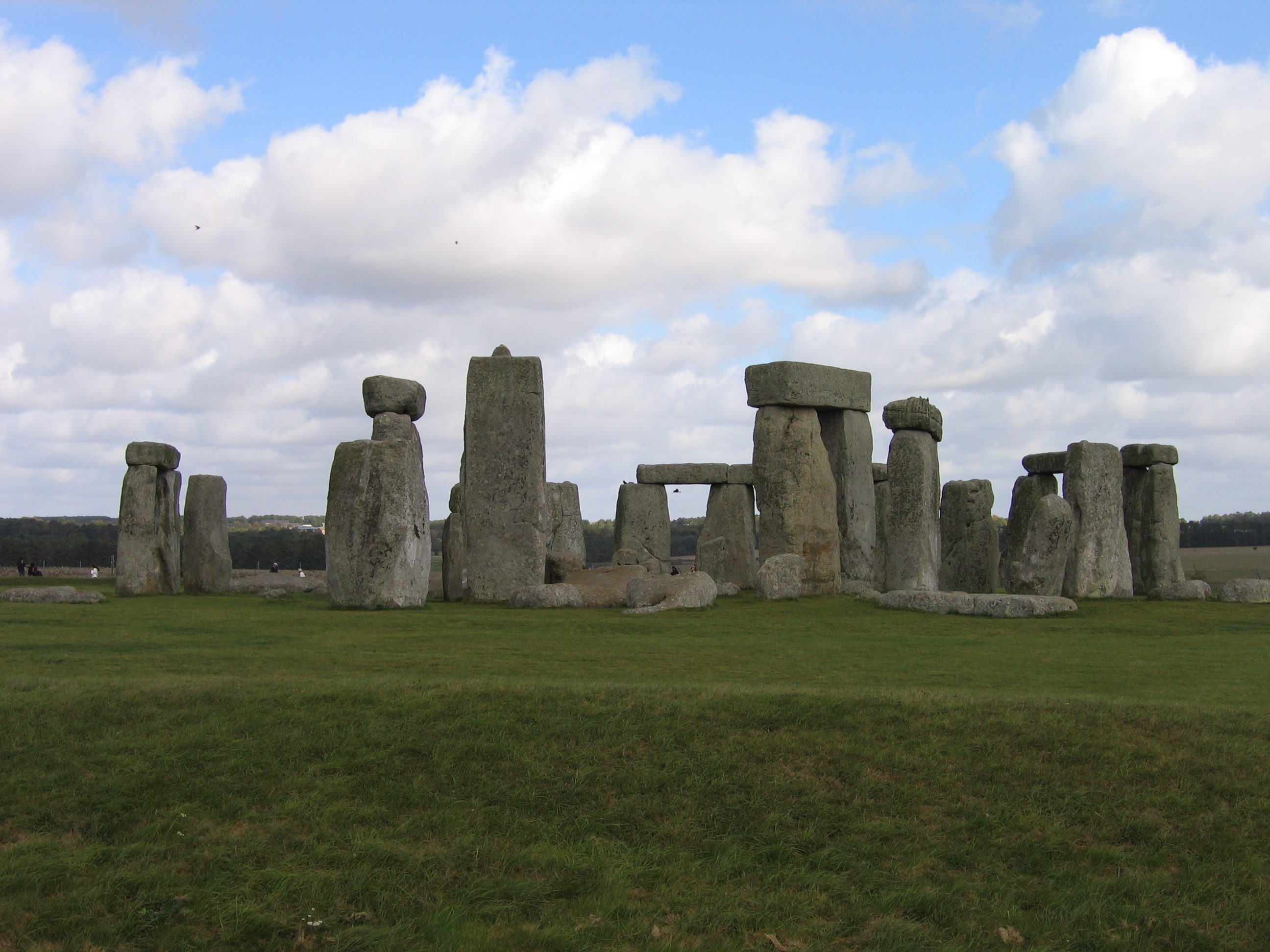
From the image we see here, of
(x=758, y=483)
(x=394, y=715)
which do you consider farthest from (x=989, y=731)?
(x=758, y=483)

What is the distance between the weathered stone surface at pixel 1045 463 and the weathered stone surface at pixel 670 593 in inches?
303

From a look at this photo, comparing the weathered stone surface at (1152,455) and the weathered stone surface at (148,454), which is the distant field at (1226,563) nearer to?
the weathered stone surface at (1152,455)

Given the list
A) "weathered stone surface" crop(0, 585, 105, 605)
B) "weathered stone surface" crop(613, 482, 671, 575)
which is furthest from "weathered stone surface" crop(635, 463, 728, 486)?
"weathered stone surface" crop(0, 585, 105, 605)

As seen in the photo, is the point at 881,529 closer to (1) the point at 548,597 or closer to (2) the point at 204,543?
(1) the point at 548,597

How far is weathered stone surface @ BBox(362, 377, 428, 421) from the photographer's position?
51.4 feet

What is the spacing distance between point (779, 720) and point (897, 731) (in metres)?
0.75

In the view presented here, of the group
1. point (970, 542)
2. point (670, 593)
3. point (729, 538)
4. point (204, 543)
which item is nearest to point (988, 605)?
point (670, 593)

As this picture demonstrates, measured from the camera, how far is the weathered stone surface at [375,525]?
580 inches

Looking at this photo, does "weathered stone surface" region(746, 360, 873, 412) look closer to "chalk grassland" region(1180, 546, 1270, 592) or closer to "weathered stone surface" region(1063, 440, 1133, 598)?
"weathered stone surface" region(1063, 440, 1133, 598)

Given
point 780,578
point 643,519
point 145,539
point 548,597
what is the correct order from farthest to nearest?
point 643,519 < point 145,539 < point 780,578 < point 548,597

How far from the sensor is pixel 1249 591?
54.7ft

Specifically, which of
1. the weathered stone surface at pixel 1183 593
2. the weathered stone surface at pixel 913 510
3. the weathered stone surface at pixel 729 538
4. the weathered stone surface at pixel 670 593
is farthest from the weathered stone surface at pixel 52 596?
the weathered stone surface at pixel 1183 593

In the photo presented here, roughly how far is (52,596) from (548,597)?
737 centimetres

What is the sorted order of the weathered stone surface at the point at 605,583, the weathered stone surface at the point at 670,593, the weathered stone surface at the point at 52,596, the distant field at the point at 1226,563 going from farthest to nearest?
the distant field at the point at 1226,563
the weathered stone surface at the point at 52,596
the weathered stone surface at the point at 605,583
the weathered stone surface at the point at 670,593
